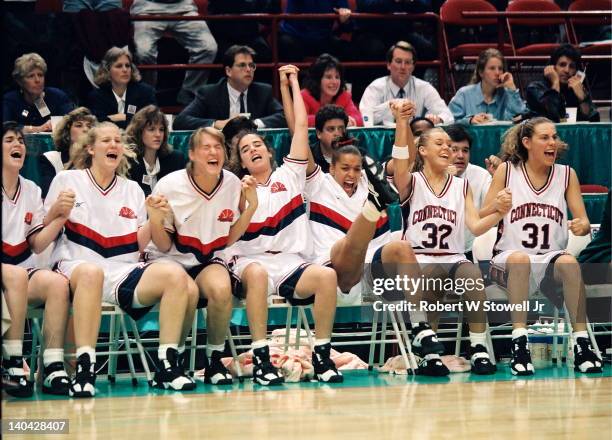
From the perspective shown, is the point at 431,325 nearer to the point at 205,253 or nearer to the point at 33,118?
the point at 205,253

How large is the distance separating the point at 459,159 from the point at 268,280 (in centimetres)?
196

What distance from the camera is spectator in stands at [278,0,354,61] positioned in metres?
9.95

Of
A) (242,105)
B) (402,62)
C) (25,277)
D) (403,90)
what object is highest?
(402,62)

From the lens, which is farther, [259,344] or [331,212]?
[331,212]

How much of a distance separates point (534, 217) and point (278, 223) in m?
1.66

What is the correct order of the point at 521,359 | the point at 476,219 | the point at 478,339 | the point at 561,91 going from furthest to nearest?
the point at 561,91
the point at 476,219
the point at 478,339
the point at 521,359

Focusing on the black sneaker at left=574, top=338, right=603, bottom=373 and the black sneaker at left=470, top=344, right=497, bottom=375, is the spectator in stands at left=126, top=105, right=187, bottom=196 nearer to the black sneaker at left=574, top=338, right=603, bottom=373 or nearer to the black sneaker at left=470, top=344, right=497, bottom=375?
the black sneaker at left=470, top=344, right=497, bottom=375

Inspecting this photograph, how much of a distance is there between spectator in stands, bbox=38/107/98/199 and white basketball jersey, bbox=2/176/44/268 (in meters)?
0.80

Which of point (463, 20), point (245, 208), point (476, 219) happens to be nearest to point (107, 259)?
point (245, 208)

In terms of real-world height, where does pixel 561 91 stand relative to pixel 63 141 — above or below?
above

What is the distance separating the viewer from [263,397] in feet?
17.9

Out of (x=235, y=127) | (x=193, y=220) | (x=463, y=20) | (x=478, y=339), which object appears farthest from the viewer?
Answer: (x=463, y=20)

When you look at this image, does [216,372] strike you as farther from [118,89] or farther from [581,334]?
[118,89]

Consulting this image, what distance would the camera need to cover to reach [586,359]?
632 cm
